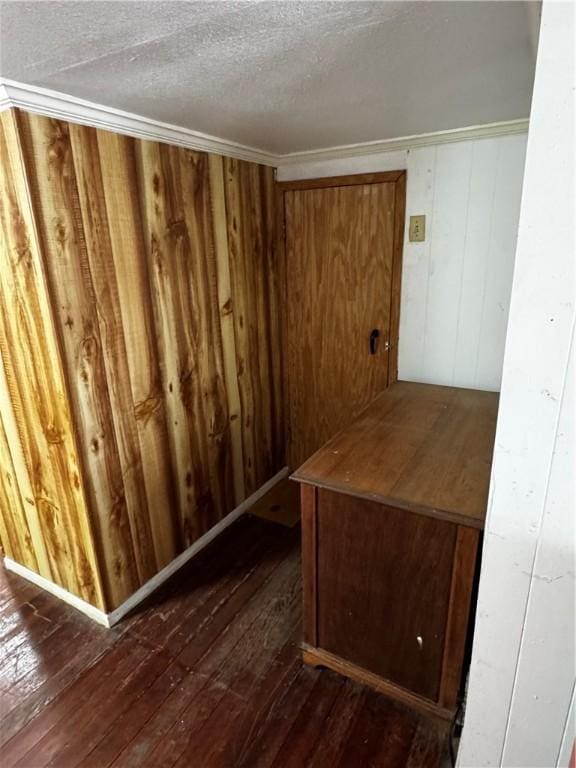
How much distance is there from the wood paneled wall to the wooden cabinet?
0.85 m

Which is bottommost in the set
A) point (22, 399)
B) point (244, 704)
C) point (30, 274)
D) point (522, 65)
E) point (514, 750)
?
point (244, 704)

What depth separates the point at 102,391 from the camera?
183cm

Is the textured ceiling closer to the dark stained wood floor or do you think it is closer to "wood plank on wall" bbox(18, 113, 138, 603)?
"wood plank on wall" bbox(18, 113, 138, 603)

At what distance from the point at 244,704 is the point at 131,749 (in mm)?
394

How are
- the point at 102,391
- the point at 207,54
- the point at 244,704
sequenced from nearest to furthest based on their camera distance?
the point at 207,54 → the point at 244,704 → the point at 102,391

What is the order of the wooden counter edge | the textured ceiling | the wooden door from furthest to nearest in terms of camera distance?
the wooden door, the wooden counter edge, the textured ceiling

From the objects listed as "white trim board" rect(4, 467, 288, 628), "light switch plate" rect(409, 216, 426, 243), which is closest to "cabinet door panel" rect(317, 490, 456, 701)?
"white trim board" rect(4, 467, 288, 628)

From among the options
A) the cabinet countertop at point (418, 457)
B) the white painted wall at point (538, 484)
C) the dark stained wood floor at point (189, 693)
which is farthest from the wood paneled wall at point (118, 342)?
the white painted wall at point (538, 484)

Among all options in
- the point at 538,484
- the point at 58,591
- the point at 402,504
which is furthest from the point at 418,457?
the point at 58,591

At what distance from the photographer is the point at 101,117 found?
1.65 meters

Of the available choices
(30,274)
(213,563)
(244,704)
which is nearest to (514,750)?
(244,704)

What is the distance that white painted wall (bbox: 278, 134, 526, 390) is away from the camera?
214 cm

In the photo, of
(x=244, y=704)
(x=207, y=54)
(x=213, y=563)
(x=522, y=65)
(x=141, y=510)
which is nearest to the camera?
(x=207, y=54)

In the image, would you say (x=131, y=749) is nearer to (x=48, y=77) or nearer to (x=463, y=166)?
(x=48, y=77)
